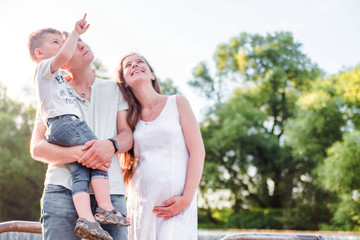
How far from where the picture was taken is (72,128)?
1917 millimetres

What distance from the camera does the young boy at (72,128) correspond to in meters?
1.77

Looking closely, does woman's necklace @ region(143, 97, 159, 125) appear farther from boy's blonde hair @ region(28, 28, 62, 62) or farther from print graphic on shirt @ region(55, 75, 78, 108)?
boy's blonde hair @ region(28, 28, 62, 62)

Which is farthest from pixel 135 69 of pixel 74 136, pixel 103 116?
pixel 74 136

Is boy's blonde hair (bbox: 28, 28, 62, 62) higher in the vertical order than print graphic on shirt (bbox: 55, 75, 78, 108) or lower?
higher

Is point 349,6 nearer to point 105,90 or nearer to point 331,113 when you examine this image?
point 331,113

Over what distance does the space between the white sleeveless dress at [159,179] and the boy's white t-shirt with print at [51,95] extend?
452 mm

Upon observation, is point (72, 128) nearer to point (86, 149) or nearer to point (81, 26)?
point (86, 149)

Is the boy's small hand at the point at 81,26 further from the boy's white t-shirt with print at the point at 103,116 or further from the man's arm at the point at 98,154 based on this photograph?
the man's arm at the point at 98,154

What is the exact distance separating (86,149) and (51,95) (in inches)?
13.8

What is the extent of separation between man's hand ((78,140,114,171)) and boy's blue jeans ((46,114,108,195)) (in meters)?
0.04

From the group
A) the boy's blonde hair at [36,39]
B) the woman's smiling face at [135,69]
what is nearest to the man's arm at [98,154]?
the woman's smiling face at [135,69]

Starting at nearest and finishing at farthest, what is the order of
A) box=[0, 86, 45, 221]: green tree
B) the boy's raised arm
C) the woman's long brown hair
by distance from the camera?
the boy's raised arm → the woman's long brown hair → box=[0, 86, 45, 221]: green tree

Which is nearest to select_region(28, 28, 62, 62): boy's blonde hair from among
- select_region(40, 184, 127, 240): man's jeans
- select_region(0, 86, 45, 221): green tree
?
select_region(40, 184, 127, 240): man's jeans

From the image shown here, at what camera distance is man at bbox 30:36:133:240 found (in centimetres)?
182
